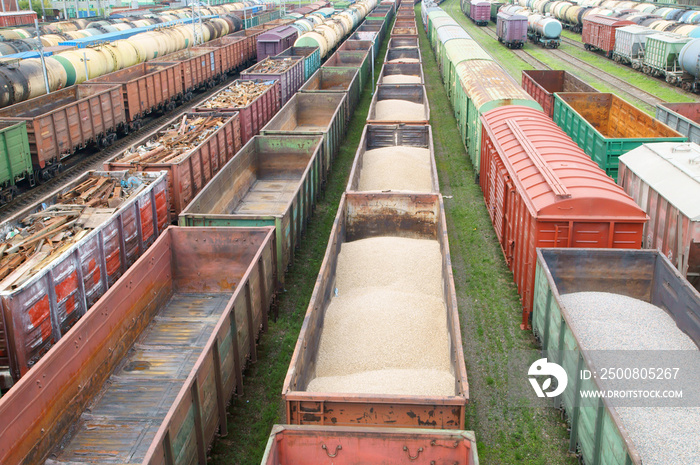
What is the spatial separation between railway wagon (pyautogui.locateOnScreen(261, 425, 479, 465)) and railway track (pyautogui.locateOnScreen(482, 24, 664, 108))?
24241mm

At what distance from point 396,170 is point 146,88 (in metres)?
14.7

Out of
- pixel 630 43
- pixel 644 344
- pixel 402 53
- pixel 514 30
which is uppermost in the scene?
pixel 514 30

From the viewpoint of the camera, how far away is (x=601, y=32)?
47.2 metres

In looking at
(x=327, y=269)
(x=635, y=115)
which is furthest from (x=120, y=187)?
(x=635, y=115)

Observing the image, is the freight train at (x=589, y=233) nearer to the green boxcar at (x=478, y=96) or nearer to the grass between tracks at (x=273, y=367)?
the green boxcar at (x=478, y=96)

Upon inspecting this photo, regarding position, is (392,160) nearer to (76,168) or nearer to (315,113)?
(315,113)

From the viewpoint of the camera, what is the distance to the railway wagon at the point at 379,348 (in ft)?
22.6

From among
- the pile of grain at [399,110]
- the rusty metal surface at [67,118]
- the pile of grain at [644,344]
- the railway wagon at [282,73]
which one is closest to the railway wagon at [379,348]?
the pile of grain at [644,344]

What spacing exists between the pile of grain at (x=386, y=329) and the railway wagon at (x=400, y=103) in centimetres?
1058

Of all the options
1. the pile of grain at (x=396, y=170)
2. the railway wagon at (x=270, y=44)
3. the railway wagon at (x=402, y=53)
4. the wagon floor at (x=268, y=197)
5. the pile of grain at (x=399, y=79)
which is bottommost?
the wagon floor at (x=268, y=197)

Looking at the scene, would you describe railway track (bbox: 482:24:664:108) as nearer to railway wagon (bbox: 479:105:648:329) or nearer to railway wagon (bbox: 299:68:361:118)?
railway wagon (bbox: 299:68:361:118)

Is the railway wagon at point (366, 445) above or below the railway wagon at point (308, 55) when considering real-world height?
below

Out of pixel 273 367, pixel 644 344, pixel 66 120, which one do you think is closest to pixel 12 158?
pixel 66 120

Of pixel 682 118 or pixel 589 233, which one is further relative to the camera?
pixel 682 118
